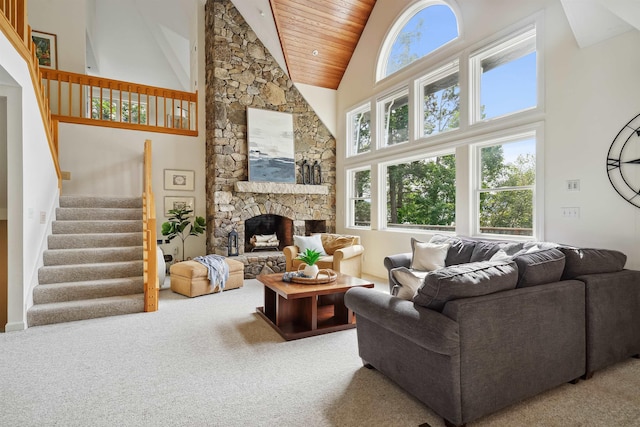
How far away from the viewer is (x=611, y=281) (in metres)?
2.32

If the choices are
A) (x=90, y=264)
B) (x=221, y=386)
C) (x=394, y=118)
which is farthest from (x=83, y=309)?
(x=394, y=118)

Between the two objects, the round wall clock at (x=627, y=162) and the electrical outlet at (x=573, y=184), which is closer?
the round wall clock at (x=627, y=162)

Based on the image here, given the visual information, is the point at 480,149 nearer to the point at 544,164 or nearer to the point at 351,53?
the point at 544,164

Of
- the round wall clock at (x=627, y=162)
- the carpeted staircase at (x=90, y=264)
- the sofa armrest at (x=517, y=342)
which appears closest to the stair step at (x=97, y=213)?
the carpeted staircase at (x=90, y=264)

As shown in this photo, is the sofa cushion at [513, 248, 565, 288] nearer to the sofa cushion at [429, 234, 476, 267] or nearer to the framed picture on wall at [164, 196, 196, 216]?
the sofa cushion at [429, 234, 476, 267]

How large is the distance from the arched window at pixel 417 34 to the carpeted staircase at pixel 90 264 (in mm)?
4931

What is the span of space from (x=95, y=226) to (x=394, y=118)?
16.4 ft

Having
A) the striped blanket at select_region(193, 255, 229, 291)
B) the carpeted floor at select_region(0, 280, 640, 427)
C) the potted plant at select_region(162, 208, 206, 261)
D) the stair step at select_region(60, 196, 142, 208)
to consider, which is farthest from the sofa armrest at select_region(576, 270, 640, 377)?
the stair step at select_region(60, 196, 142, 208)

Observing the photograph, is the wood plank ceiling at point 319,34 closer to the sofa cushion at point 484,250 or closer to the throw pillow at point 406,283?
the sofa cushion at point 484,250

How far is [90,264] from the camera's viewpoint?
4203mm

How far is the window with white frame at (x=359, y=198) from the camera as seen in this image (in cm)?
646

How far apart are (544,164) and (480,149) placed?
2.90ft

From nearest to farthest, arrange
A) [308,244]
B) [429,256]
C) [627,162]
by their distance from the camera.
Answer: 1. [627,162]
2. [429,256]
3. [308,244]

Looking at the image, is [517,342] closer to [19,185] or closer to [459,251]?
[459,251]
